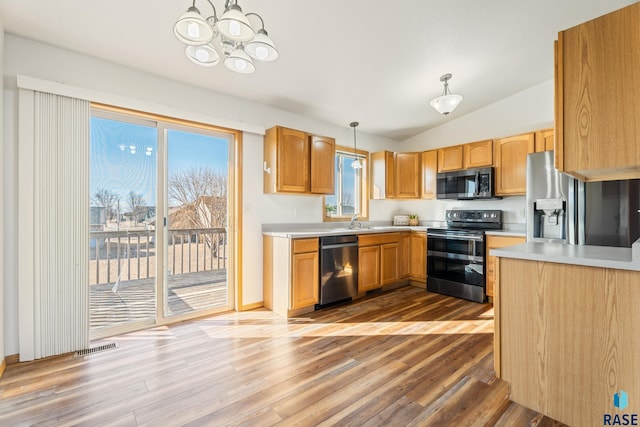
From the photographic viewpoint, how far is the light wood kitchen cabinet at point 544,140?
3.49 metres

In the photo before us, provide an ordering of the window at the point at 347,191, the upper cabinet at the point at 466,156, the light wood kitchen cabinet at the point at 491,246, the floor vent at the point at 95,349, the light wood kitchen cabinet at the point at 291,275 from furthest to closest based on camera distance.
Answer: the window at the point at 347,191 → the upper cabinet at the point at 466,156 → the light wood kitchen cabinet at the point at 491,246 → the light wood kitchen cabinet at the point at 291,275 → the floor vent at the point at 95,349

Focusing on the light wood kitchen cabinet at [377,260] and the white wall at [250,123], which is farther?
the light wood kitchen cabinet at [377,260]

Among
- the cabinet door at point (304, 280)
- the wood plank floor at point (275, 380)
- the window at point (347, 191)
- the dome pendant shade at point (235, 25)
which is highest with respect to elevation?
the dome pendant shade at point (235, 25)

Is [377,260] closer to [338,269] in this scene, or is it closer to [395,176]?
[338,269]

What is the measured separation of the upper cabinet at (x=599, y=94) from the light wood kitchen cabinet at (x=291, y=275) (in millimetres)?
2418

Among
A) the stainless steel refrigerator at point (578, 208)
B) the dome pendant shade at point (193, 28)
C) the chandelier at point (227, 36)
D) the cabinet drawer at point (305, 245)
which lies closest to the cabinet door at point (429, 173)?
the stainless steel refrigerator at point (578, 208)

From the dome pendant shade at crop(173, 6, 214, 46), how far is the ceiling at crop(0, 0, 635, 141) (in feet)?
2.45

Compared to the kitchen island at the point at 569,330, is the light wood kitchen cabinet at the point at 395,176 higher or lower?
higher

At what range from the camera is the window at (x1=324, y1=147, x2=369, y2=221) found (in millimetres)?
4596

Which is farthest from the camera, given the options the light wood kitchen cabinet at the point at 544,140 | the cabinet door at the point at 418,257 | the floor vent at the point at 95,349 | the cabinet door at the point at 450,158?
the cabinet door at the point at 418,257

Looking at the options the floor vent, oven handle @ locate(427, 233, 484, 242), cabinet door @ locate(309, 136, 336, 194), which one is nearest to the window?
cabinet door @ locate(309, 136, 336, 194)

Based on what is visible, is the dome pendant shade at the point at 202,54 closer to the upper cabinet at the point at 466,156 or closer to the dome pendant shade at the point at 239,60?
the dome pendant shade at the point at 239,60

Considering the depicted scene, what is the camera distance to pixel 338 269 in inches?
144

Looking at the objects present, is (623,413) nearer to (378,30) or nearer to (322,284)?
(322,284)
